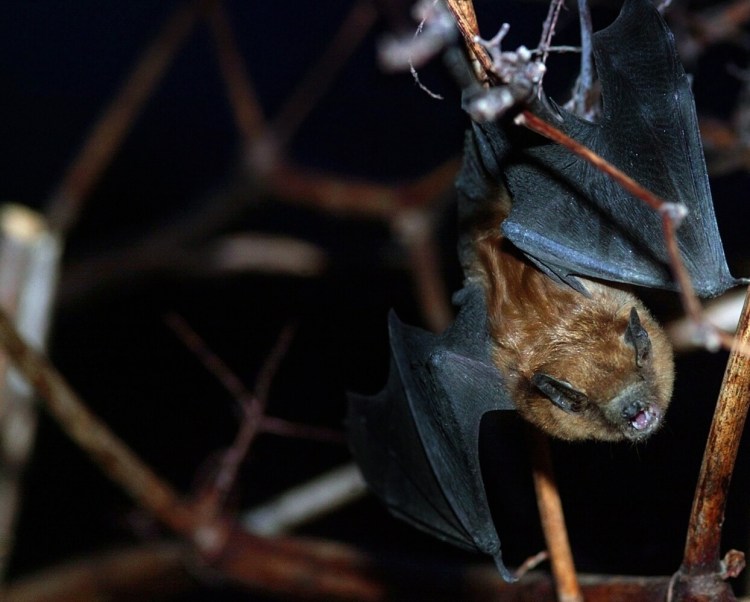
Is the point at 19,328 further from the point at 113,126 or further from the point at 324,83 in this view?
the point at 324,83

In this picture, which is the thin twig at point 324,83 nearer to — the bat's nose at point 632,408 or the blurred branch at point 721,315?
the blurred branch at point 721,315

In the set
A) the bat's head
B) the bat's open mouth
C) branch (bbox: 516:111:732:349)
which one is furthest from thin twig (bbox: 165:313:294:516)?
branch (bbox: 516:111:732:349)

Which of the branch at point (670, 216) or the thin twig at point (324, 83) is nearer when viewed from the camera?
the branch at point (670, 216)

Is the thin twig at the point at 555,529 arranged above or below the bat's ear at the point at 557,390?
below

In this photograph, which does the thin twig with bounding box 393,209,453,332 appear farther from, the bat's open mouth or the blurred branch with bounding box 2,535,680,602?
the bat's open mouth

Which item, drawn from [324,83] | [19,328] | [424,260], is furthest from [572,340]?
[324,83]

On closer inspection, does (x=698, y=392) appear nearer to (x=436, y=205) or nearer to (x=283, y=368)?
(x=436, y=205)

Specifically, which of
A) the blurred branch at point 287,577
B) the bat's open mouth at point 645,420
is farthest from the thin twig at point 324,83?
the bat's open mouth at point 645,420
